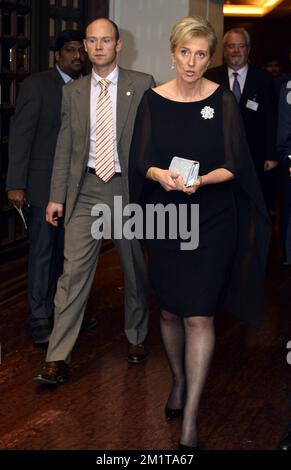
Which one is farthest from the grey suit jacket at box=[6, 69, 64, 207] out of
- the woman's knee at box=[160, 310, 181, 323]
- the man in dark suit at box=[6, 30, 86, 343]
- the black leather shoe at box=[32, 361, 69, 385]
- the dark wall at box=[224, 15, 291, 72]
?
the dark wall at box=[224, 15, 291, 72]

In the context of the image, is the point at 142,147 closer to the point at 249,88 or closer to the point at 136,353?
the point at 136,353

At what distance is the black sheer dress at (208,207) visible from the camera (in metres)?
3.73

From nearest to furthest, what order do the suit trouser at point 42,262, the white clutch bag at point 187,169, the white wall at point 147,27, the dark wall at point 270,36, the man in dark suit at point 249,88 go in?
the white clutch bag at point 187,169 < the suit trouser at point 42,262 < the man in dark suit at point 249,88 < the white wall at point 147,27 < the dark wall at point 270,36

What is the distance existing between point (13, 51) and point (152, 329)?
2578mm

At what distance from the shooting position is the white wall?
8.25 m

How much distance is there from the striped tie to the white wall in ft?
12.5

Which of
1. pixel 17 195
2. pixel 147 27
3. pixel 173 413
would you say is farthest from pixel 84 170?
pixel 147 27

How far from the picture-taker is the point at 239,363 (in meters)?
4.93

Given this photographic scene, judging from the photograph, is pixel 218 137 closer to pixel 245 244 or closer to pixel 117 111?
pixel 245 244

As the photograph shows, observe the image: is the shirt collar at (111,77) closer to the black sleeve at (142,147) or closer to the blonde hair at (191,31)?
the black sleeve at (142,147)

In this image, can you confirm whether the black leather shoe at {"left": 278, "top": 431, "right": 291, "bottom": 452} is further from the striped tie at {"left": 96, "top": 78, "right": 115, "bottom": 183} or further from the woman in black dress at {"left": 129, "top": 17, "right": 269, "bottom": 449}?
the striped tie at {"left": 96, "top": 78, "right": 115, "bottom": 183}

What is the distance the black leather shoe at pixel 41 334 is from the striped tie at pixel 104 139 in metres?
1.10

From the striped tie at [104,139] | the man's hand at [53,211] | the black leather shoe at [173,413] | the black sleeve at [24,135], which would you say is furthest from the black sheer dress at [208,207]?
the black sleeve at [24,135]

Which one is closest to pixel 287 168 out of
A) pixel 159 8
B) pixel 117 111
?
pixel 117 111
